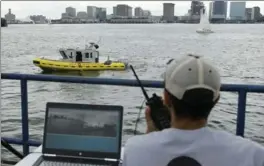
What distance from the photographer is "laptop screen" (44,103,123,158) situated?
2430 mm

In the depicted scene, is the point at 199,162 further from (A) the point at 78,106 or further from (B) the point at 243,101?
(B) the point at 243,101

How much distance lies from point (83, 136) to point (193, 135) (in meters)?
0.90

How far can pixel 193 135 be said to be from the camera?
5.65 feet

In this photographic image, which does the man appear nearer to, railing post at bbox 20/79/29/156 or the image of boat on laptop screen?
the image of boat on laptop screen

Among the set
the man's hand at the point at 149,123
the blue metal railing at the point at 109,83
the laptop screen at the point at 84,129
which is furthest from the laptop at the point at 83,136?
the blue metal railing at the point at 109,83

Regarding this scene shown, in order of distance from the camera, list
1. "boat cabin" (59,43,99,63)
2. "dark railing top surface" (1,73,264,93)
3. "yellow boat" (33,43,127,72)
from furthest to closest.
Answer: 1. "boat cabin" (59,43,99,63)
2. "yellow boat" (33,43,127,72)
3. "dark railing top surface" (1,73,264,93)

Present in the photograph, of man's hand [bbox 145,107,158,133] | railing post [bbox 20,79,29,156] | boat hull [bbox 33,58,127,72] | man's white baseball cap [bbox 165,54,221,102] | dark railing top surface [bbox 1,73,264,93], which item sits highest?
man's white baseball cap [bbox 165,54,221,102]

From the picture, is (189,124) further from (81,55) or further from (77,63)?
(81,55)

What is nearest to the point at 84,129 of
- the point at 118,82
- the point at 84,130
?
the point at 84,130

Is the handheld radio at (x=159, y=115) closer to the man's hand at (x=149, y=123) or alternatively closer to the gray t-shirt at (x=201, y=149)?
the man's hand at (x=149, y=123)

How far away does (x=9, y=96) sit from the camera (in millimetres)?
23547

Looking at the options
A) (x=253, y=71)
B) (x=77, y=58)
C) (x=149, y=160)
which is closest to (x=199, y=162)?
(x=149, y=160)

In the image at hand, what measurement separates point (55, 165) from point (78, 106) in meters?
0.35

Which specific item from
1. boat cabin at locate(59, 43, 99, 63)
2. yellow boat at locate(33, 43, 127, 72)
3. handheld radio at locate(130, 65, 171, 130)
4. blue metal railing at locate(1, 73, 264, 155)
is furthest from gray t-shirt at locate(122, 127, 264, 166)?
boat cabin at locate(59, 43, 99, 63)
